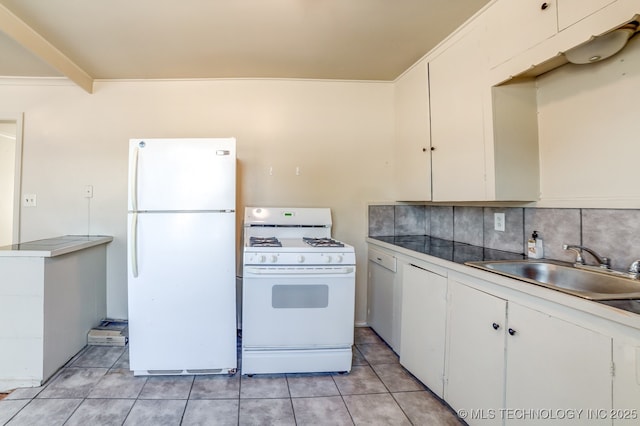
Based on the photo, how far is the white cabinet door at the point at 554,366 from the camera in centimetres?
99

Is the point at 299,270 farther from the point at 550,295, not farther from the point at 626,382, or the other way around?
the point at 626,382

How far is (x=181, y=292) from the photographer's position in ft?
6.61

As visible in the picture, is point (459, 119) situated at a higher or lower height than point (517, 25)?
lower

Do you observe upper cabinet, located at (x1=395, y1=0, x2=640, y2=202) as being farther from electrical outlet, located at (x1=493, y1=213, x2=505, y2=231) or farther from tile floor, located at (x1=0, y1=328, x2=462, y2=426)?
tile floor, located at (x1=0, y1=328, x2=462, y2=426)

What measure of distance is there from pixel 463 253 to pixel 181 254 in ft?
5.94

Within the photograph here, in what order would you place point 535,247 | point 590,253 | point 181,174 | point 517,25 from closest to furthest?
1. point 590,253
2. point 517,25
3. point 535,247
4. point 181,174

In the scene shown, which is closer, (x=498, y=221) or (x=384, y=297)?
(x=498, y=221)

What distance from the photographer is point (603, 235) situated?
4.83ft

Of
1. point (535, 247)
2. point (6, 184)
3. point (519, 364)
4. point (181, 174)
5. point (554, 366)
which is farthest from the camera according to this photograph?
point (6, 184)

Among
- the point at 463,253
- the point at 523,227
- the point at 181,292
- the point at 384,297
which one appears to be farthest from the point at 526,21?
the point at 181,292

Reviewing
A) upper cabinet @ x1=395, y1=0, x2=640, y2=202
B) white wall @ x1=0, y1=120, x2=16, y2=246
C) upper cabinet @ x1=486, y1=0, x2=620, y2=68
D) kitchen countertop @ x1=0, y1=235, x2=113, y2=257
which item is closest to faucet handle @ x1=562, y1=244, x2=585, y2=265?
upper cabinet @ x1=395, y1=0, x2=640, y2=202

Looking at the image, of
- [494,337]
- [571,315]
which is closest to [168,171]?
[494,337]

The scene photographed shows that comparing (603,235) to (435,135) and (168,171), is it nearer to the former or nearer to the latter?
(435,135)

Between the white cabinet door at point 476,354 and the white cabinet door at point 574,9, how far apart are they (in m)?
1.25
